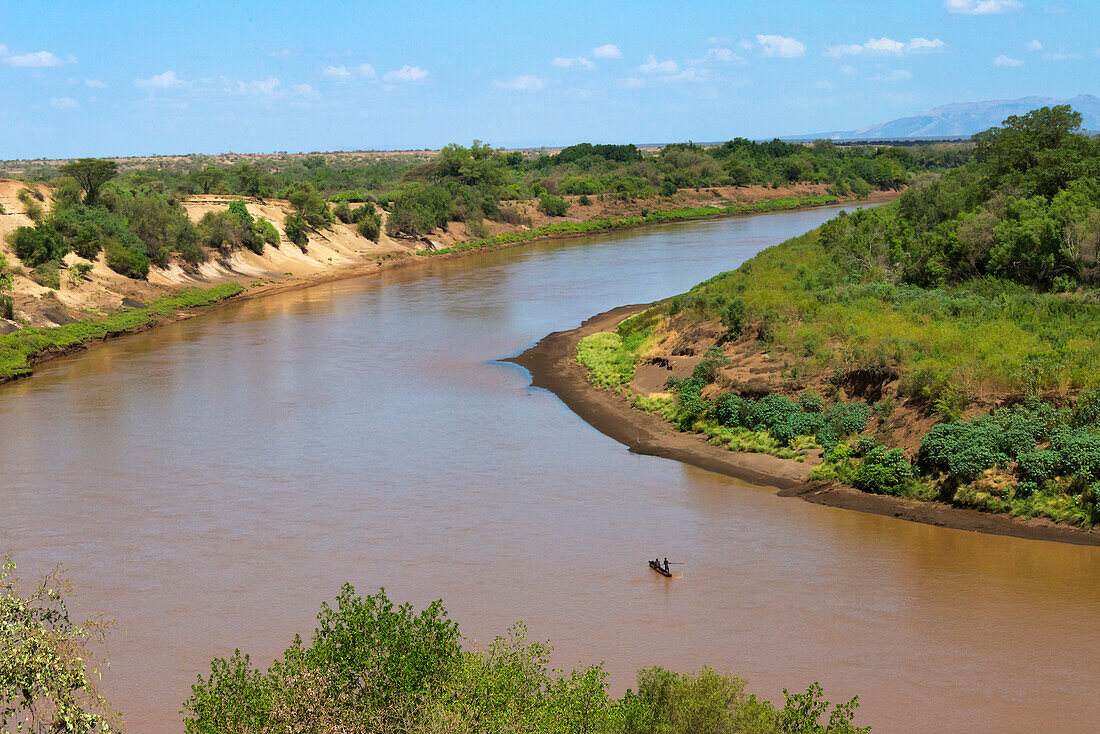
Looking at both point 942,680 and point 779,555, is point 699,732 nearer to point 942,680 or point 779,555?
point 942,680

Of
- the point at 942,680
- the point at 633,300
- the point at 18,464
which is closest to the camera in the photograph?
the point at 942,680

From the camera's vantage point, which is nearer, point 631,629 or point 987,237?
point 631,629

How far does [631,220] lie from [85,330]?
58683mm

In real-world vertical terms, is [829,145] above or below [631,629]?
above

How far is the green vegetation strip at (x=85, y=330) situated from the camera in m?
33.4

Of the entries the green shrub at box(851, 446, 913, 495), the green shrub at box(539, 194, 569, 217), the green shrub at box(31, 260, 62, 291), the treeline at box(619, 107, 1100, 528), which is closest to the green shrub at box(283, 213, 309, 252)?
the green shrub at box(31, 260, 62, 291)

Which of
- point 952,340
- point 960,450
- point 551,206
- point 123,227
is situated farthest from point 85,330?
point 551,206

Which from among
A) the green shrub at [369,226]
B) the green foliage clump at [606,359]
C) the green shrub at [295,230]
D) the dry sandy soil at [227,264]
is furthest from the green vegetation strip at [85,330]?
the green foliage clump at [606,359]

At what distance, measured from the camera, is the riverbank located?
35.7 metres

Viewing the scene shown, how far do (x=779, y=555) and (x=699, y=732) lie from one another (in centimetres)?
801

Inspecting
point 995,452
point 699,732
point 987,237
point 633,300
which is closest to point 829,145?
point 633,300

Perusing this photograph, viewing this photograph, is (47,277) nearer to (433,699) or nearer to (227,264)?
(227,264)

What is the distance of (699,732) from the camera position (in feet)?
30.5

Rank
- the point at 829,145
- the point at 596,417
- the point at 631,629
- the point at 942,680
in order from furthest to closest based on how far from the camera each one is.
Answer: the point at 829,145
the point at 596,417
the point at 631,629
the point at 942,680
